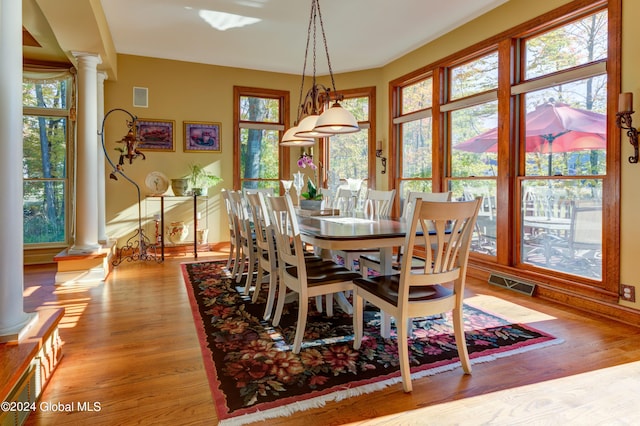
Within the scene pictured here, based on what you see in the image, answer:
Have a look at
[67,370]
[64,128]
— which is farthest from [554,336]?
[64,128]

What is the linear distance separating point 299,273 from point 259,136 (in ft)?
15.1

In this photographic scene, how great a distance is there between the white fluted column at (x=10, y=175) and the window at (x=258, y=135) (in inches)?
171

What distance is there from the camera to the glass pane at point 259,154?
6484 millimetres

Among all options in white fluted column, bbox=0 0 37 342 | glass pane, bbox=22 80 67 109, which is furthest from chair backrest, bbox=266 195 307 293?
glass pane, bbox=22 80 67 109

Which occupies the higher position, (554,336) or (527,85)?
(527,85)

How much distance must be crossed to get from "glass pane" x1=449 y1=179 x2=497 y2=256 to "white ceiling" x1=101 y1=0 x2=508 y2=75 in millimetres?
1979

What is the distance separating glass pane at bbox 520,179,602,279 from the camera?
338cm

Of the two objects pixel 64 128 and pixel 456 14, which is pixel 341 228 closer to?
pixel 456 14

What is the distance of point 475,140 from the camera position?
15.4 ft

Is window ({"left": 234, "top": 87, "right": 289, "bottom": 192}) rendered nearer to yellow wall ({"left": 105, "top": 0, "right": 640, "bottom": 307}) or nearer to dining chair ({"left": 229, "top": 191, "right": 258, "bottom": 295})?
yellow wall ({"left": 105, "top": 0, "right": 640, "bottom": 307})

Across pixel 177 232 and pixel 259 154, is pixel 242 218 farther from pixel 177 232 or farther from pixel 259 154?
pixel 259 154

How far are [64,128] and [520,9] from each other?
6.02 m

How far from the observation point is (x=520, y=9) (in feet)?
13.0

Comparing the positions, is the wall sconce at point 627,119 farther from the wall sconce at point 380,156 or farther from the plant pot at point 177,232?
the plant pot at point 177,232
